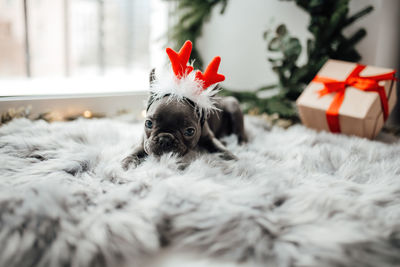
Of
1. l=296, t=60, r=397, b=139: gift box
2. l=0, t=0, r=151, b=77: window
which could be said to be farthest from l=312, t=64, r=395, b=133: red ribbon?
l=0, t=0, r=151, b=77: window

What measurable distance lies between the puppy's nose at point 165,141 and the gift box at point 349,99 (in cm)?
88

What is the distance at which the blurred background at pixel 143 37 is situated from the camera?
1744 millimetres

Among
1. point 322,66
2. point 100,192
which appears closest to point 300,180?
point 100,192

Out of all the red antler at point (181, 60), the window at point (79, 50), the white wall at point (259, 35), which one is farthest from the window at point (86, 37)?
the red antler at point (181, 60)

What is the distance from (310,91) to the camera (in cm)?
152

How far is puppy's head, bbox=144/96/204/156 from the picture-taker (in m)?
0.89

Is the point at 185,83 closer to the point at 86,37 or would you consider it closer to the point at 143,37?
the point at 143,37

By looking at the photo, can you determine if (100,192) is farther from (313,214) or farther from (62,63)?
(62,63)

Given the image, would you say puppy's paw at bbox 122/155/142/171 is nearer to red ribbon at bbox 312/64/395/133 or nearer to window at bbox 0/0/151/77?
red ribbon at bbox 312/64/395/133

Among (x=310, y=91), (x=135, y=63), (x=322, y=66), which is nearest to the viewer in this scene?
(x=310, y=91)

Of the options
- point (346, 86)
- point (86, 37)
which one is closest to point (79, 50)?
point (86, 37)

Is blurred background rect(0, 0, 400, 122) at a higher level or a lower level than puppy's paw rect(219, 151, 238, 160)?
higher

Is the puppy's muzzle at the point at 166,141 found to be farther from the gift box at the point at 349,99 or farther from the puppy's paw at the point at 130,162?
the gift box at the point at 349,99

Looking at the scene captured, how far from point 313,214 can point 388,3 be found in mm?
1658
